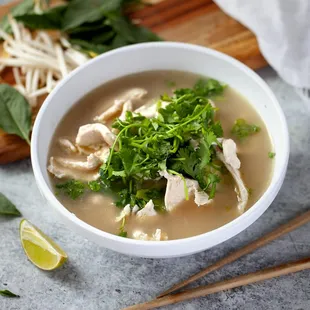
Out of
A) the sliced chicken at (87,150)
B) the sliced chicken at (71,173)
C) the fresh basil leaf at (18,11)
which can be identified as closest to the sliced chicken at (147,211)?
the sliced chicken at (71,173)

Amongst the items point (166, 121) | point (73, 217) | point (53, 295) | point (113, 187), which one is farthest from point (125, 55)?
point (53, 295)

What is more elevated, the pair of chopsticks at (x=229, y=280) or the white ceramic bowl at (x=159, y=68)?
the white ceramic bowl at (x=159, y=68)

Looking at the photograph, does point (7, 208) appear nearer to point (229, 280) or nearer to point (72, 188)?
point (72, 188)

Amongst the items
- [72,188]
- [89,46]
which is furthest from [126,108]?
[89,46]

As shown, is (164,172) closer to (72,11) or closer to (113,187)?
(113,187)

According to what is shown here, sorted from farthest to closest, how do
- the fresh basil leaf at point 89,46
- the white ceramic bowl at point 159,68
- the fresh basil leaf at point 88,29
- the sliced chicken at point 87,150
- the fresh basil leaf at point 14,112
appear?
the fresh basil leaf at point 88,29 < the fresh basil leaf at point 89,46 < the fresh basil leaf at point 14,112 < the sliced chicken at point 87,150 < the white ceramic bowl at point 159,68

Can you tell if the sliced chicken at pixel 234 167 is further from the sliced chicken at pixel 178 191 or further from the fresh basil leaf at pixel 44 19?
the fresh basil leaf at pixel 44 19
